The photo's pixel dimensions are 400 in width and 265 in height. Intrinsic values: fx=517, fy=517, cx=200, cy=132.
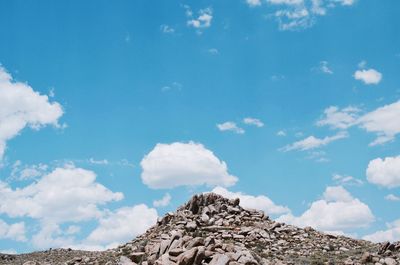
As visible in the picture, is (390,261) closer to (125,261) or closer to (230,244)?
(230,244)

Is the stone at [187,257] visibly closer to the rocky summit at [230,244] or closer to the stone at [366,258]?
the rocky summit at [230,244]

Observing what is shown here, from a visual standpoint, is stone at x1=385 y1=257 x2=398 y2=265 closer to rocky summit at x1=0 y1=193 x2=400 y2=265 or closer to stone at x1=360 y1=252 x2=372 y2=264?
rocky summit at x1=0 y1=193 x2=400 y2=265

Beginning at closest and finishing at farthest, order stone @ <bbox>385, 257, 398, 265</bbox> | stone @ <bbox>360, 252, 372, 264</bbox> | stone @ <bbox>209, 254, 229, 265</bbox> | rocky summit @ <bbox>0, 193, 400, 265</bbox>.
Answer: stone @ <bbox>209, 254, 229, 265</bbox>
rocky summit @ <bbox>0, 193, 400, 265</bbox>
stone @ <bbox>385, 257, 398, 265</bbox>
stone @ <bbox>360, 252, 372, 264</bbox>

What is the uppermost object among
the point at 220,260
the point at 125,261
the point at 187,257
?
the point at 125,261

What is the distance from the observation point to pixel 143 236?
4966cm

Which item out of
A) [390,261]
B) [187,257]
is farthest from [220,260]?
[390,261]

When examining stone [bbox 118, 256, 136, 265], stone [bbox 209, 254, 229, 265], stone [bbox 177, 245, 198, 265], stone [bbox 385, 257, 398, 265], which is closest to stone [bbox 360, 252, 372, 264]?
stone [bbox 385, 257, 398, 265]

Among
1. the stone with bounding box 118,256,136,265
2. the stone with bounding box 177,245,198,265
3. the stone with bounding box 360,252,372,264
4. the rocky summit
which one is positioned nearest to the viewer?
the stone with bounding box 177,245,198,265

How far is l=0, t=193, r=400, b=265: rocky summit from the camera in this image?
114 ft

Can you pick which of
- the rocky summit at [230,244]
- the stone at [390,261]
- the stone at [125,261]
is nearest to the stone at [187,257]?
the rocky summit at [230,244]

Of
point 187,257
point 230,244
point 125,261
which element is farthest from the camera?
A: point 125,261

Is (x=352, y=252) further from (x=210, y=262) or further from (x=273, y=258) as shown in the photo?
(x=210, y=262)

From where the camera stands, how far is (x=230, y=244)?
3728 centimetres

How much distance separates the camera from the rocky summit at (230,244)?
34719mm
